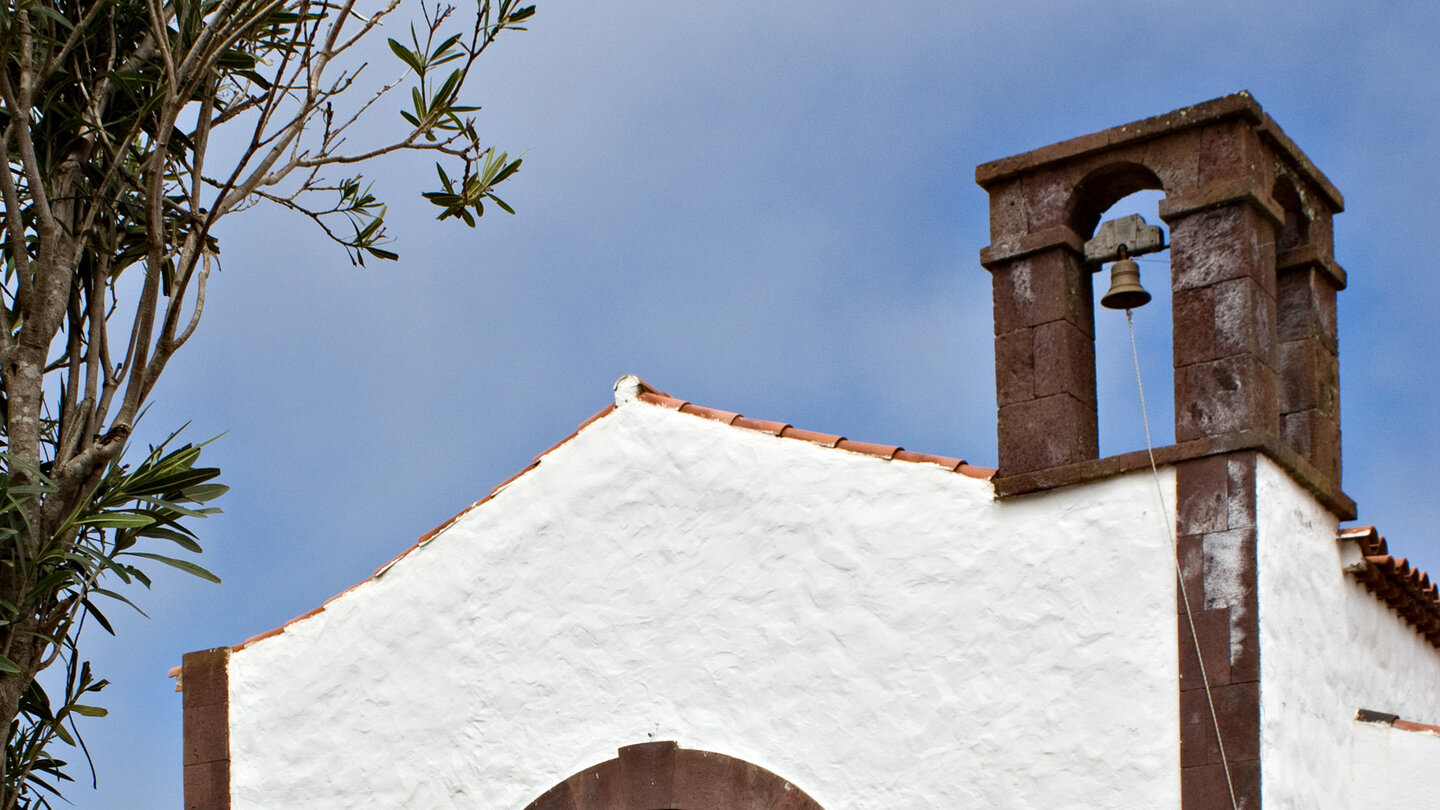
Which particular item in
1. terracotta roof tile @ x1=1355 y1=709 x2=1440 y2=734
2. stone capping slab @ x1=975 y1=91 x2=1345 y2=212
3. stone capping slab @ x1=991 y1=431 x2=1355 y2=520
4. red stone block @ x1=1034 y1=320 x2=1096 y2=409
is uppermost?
stone capping slab @ x1=975 y1=91 x2=1345 y2=212

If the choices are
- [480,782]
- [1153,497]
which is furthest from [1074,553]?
[480,782]

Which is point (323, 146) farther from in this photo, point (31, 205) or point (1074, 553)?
point (1074, 553)

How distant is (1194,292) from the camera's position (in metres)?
8.48

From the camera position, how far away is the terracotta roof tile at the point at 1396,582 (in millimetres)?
8633

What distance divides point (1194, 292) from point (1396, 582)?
1.73 metres

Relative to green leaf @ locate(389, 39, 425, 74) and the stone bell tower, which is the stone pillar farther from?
green leaf @ locate(389, 39, 425, 74)

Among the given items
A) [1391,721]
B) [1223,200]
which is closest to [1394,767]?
[1391,721]

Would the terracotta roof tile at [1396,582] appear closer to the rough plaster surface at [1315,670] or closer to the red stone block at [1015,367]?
the rough plaster surface at [1315,670]

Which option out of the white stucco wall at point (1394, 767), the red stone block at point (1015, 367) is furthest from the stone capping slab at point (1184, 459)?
the white stucco wall at point (1394, 767)

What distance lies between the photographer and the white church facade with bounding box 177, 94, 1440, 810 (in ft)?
26.2

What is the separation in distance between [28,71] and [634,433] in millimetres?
3521

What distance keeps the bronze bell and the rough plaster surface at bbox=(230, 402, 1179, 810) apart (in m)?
0.93

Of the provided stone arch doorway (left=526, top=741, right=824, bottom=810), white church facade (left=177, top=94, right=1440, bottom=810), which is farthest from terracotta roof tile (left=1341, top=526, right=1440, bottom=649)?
stone arch doorway (left=526, top=741, right=824, bottom=810)

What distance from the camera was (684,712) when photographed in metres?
9.25
